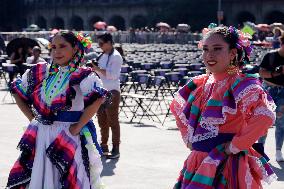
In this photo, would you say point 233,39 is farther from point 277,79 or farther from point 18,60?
point 18,60

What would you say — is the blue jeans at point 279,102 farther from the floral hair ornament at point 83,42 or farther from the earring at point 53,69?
the earring at point 53,69

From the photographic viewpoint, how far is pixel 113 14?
8494 centimetres

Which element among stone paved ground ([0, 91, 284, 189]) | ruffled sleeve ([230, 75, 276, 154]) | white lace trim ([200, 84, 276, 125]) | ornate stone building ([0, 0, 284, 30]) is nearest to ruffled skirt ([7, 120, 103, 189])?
white lace trim ([200, 84, 276, 125])

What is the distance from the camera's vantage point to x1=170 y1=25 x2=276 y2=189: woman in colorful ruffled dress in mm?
5039

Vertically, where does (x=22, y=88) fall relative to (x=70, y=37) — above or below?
below

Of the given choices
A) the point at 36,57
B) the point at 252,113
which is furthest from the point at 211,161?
the point at 36,57

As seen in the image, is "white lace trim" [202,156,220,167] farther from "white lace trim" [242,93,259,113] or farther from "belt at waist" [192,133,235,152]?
"white lace trim" [242,93,259,113]

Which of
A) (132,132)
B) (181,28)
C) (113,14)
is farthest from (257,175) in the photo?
(113,14)

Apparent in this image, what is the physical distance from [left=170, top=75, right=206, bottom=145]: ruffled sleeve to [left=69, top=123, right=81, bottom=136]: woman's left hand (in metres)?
1.00

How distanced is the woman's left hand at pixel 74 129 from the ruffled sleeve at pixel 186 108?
39.2 inches

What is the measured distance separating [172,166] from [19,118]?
19.4 ft

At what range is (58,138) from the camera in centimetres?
624

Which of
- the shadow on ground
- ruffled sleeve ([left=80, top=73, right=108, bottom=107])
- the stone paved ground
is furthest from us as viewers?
the shadow on ground

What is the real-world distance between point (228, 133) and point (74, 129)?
4.96 ft
